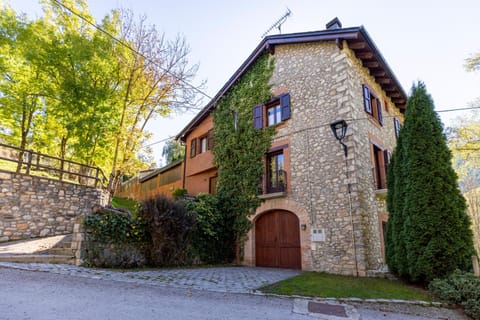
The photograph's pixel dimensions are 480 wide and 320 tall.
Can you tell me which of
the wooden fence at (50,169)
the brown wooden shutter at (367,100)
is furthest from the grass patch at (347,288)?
the wooden fence at (50,169)

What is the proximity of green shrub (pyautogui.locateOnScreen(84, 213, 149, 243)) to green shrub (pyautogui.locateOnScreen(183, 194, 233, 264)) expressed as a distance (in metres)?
1.95

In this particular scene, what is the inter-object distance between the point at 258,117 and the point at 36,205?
882 cm

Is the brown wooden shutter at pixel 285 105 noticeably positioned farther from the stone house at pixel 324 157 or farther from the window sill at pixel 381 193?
the window sill at pixel 381 193

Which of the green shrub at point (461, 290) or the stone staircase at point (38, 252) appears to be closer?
the green shrub at point (461, 290)

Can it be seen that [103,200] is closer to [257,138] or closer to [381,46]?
[257,138]

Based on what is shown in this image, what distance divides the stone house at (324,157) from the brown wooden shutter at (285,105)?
4 cm

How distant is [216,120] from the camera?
13.4 metres

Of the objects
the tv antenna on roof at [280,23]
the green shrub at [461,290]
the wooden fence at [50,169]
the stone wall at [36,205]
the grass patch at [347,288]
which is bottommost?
the grass patch at [347,288]

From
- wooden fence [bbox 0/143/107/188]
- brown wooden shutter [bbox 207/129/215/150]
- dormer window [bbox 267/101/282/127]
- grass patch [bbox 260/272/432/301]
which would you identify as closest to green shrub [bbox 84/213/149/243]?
wooden fence [bbox 0/143/107/188]

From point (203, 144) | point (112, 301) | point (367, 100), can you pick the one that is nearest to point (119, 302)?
point (112, 301)

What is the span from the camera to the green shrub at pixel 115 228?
7035 millimetres

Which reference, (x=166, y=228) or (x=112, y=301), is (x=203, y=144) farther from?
(x=112, y=301)

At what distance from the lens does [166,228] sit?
25.9ft

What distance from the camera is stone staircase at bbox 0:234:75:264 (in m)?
6.40
